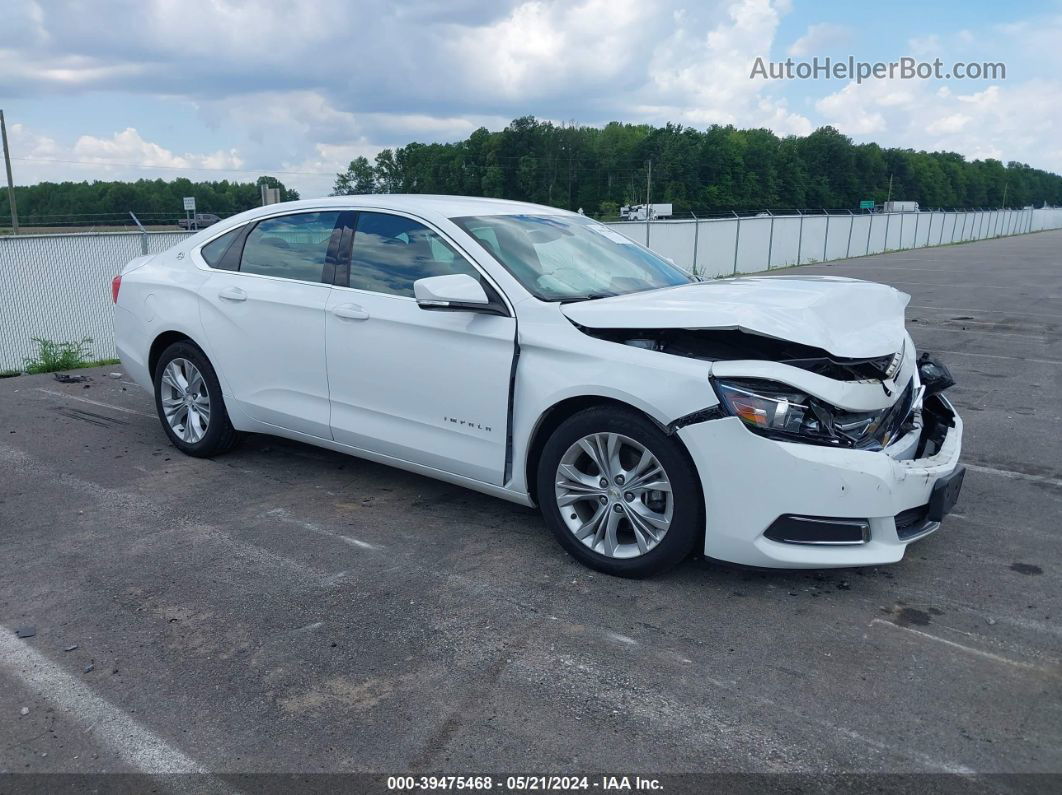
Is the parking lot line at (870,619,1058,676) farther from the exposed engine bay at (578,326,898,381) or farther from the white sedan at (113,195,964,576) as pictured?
the exposed engine bay at (578,326,898,381)

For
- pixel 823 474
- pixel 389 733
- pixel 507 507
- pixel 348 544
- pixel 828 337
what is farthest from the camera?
pixel 507 507

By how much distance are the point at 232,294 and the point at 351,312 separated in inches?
41.9

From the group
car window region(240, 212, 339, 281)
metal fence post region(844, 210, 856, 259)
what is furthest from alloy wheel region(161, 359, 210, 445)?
metal fence post region(844, 210, 856, 259)

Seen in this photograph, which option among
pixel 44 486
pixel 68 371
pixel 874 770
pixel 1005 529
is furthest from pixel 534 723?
pixel 68 371

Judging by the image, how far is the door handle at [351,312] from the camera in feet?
15.7

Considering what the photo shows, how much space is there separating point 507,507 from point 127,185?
140ft

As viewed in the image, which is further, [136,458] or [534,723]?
[136,458]

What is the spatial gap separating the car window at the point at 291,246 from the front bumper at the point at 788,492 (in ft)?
8.27

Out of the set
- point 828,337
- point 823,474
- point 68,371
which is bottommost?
point 68,371

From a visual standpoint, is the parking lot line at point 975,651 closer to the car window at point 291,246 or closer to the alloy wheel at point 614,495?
the alloy wheel at point 614,495

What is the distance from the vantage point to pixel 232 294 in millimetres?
5461

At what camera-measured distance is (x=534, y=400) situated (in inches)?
165

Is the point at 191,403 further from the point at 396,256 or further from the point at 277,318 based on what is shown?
the point at 396,256

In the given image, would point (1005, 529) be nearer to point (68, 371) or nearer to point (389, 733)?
point (389, 733)
